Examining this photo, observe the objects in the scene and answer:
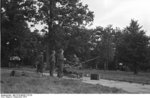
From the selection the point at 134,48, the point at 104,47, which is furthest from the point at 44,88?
the point at 104,47

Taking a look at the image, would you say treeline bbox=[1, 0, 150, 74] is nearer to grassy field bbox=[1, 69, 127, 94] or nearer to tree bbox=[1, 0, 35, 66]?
tree bbox=[1, 0, 35, 66]

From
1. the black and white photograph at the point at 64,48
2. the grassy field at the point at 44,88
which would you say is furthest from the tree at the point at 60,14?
the grassy field at the point at 44,88

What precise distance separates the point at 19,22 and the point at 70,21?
288 inches

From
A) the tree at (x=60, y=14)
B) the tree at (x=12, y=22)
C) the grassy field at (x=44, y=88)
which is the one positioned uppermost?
the tree at (x=60, y=14)

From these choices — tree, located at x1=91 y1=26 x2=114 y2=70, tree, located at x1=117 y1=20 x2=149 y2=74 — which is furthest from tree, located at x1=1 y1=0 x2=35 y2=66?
tree, located at x1=91 y1=26 x2=114 y2=70

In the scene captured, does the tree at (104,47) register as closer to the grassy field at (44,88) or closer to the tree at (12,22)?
the tree at (12,22)

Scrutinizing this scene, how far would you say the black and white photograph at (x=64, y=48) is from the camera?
33.6ft

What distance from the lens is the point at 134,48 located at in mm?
33531

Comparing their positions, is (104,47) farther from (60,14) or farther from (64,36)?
(60,14)

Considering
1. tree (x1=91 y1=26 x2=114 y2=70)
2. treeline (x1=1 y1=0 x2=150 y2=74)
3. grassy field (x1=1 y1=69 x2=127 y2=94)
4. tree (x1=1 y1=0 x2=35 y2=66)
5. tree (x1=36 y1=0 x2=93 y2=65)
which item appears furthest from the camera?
tree (x1=91 y1=26 x2=114 y2=70)

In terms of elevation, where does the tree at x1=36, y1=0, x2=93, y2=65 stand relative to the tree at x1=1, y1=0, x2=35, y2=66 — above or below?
above

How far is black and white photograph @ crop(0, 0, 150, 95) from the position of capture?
10.2 metres

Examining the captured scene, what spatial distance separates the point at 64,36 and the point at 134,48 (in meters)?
14.2

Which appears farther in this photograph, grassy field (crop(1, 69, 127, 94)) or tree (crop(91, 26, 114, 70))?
tree (crop(91, 26, 114, 70))
